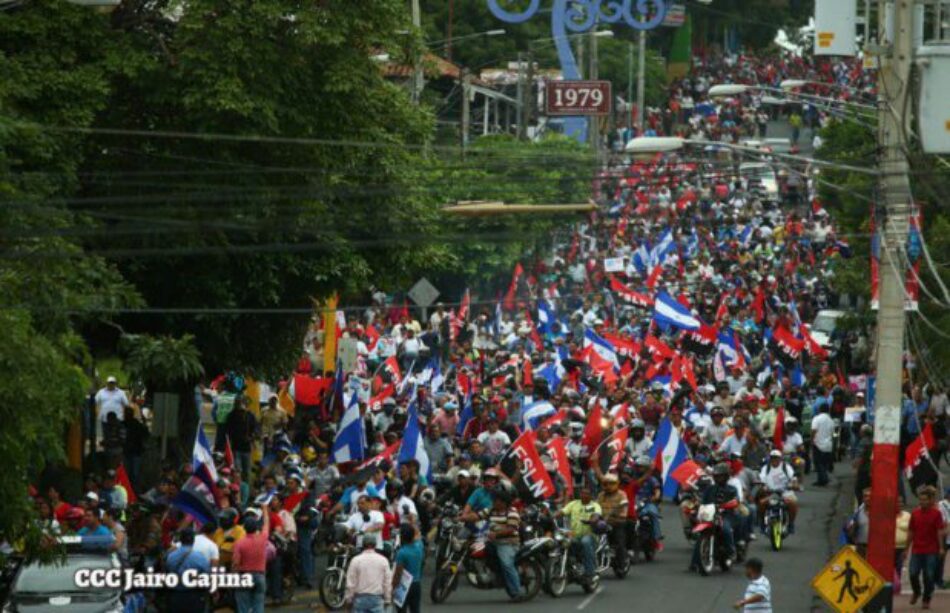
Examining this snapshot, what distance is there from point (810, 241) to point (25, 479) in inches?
1878

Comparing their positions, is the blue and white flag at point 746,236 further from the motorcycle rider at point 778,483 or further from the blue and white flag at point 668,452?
the blue and white flag at point 668,452

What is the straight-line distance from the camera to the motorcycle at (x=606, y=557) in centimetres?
2888

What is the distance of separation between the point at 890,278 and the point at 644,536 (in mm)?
8116

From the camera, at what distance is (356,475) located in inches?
1169

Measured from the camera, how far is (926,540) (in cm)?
2772

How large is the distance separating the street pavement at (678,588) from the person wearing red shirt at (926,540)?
114cm

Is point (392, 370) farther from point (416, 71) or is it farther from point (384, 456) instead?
point (384, 456)

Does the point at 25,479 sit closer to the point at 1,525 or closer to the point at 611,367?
the point at 1,525

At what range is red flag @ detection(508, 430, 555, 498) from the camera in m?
30.0

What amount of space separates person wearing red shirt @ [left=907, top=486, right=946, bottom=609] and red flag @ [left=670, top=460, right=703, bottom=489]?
4.22 meters

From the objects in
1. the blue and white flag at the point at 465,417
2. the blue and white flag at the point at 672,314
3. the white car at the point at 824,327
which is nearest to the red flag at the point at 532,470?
the blue and white flag at the point at 465,417

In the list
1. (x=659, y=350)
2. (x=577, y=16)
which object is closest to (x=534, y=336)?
(x=659, y=350)

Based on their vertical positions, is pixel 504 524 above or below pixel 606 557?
above

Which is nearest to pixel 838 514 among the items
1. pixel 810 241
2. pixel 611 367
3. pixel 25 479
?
pixel 611 367
